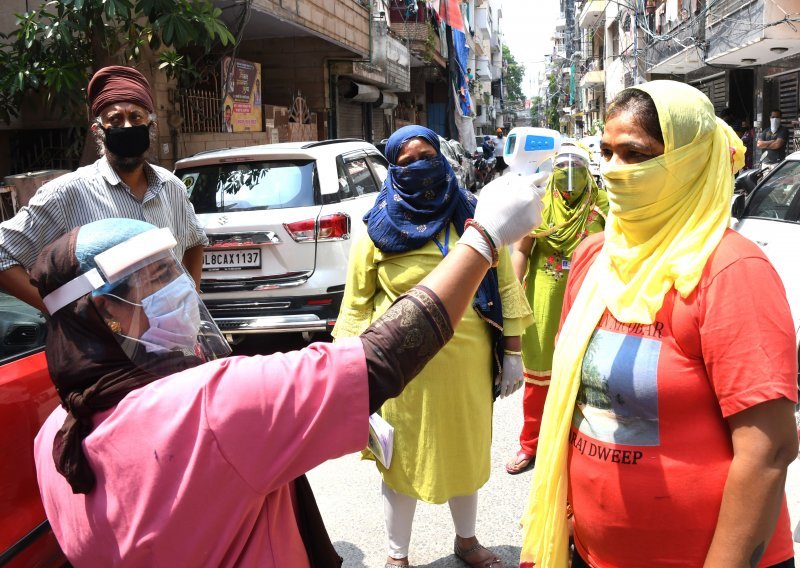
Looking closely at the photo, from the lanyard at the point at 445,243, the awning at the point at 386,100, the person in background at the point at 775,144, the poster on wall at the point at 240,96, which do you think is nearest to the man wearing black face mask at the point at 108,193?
the lanyard at the point at 445,243

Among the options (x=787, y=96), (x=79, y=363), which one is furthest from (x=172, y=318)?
(x=787, y=96)

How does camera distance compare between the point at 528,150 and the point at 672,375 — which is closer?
the point at 672,375

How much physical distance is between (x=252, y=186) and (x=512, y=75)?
116 m

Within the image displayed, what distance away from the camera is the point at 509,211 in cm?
146

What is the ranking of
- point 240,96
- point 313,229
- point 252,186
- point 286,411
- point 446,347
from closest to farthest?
1. point 286,411
2. point 446,347
3. point 313,229
4. point 252,186
5. point 240,96

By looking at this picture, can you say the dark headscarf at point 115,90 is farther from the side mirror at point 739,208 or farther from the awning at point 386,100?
the awning at point 386,100

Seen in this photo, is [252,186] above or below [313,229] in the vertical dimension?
above

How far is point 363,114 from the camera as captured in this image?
2144 cm

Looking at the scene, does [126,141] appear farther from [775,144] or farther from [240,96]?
[775,144]

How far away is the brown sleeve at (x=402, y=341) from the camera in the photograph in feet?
4.20

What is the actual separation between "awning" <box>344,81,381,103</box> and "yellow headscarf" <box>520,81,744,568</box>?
16.8 metres

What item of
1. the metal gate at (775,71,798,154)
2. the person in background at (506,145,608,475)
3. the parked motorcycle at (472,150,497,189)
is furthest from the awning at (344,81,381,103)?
the person in background at (506,145,608,475)

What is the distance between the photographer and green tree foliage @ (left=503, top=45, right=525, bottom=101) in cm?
10781

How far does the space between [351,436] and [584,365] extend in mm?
726
